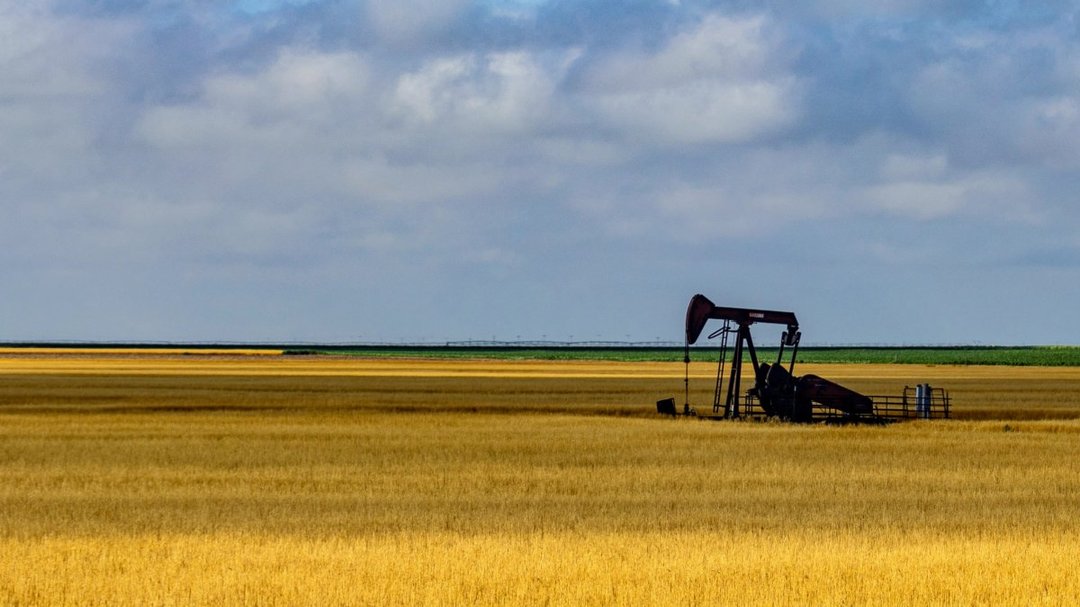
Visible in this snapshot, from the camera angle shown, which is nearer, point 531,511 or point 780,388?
point 531,511

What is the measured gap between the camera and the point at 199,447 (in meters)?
39.1

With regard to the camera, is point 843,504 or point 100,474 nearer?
point 843,504

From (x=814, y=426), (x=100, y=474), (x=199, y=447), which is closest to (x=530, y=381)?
(x=814, y=426)

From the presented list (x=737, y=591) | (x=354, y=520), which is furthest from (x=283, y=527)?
(x=737, y=591)

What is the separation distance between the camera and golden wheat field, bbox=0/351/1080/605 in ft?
55.0

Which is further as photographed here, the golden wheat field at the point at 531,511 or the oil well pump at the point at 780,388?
the oil well pump at the point at 780,388

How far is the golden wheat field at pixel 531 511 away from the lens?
16.8 m

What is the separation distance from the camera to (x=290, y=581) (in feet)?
55.4

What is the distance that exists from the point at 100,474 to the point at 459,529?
1194 centimetres

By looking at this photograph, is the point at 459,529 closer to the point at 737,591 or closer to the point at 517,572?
the point at 517,572

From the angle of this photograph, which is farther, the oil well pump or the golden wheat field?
the oil well pump

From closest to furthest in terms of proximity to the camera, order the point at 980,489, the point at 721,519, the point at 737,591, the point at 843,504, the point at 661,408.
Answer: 1. the point at 737,591
2. the point at 721,519
3. the point at 843,504
4. the point at 980,489
5. the point at 661,408

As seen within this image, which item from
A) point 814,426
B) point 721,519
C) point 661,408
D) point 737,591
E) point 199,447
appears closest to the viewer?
point 737,591

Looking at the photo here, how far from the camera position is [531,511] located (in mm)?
25031
